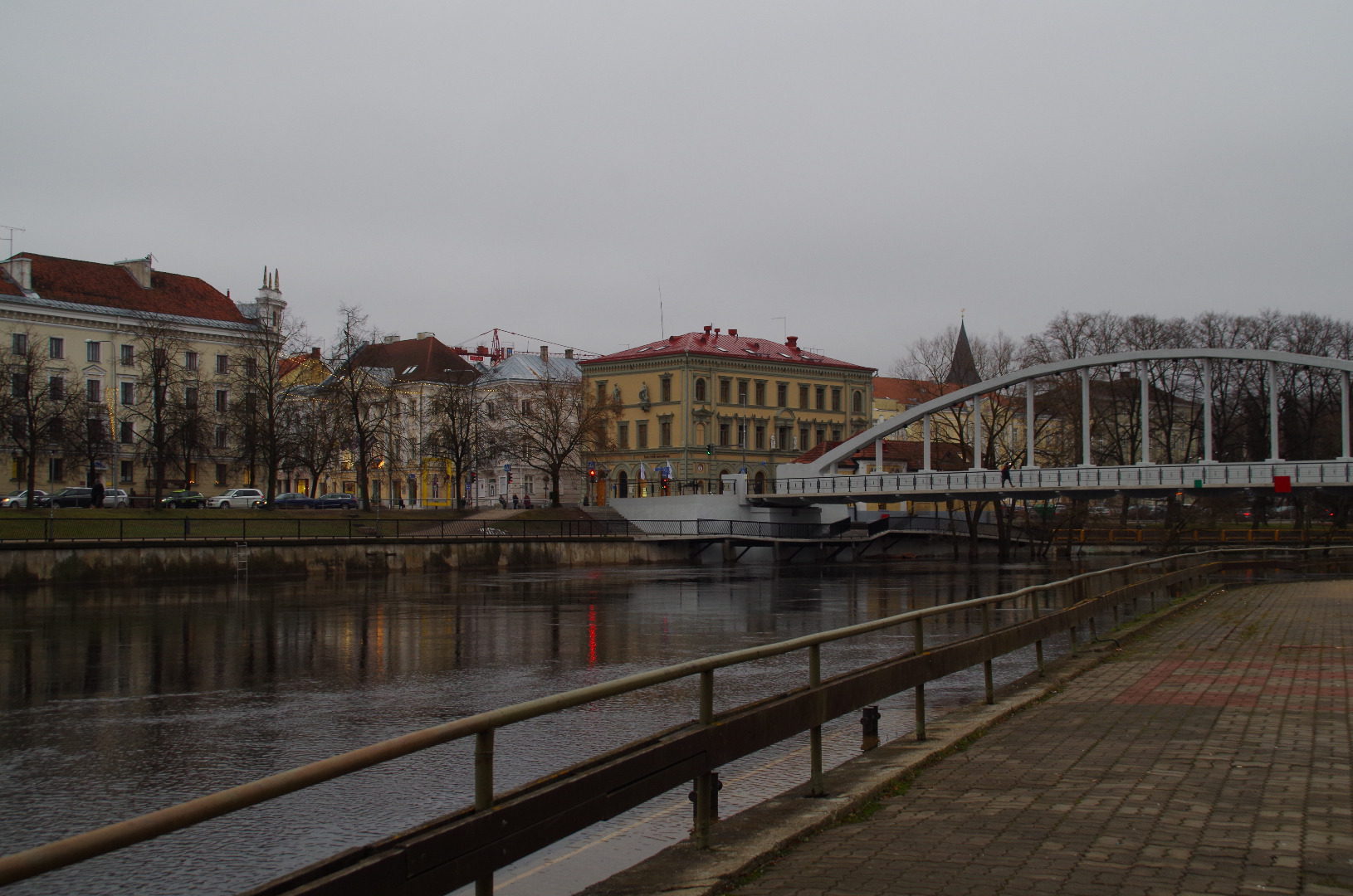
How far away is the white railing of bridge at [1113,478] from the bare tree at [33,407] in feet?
146

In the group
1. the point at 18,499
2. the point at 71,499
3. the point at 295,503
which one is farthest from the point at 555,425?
the point at 18,499

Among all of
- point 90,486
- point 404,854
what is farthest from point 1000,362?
point 404,854

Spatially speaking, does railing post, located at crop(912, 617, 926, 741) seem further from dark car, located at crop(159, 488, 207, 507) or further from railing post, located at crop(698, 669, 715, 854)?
dark car, located at crop(159, 488, 207, 507)

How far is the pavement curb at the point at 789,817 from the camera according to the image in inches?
232

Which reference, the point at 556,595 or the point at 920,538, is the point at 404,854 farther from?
the point at 920,538

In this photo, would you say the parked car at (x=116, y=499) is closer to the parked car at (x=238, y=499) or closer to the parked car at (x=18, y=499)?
the parked car at (x=18, y=499)

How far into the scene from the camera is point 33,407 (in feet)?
214

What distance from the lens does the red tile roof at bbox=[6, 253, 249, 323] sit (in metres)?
85.1

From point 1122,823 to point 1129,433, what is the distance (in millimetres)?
80668

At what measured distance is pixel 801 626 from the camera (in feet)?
84.7

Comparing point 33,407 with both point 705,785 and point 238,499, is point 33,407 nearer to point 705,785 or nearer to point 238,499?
point 238,499

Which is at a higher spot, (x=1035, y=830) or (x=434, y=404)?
(x=434, y=404)

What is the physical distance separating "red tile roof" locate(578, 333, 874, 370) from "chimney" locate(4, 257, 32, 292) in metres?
39.8

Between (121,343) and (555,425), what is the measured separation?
31.1 meters
